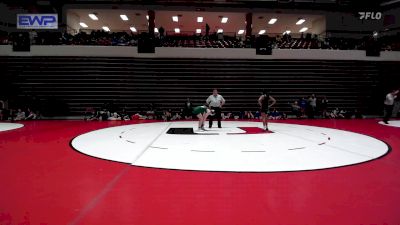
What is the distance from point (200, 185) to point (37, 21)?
18.3 meters

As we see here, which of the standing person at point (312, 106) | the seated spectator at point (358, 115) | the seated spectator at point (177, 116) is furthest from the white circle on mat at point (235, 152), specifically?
the seated spectator at point (358, 115)

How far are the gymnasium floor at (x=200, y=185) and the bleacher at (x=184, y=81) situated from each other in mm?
Result: 10923

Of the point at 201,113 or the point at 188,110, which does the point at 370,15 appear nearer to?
the point at 188,110

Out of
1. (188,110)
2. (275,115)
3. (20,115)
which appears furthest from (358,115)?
(20,115)

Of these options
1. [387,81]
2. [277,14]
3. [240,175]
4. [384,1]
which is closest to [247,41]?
[277,14]

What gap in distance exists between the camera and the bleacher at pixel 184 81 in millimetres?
17328

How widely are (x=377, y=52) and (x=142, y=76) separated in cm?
1416

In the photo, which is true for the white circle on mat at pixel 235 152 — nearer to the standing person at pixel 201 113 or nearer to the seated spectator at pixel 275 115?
the standing person at pixel 201 113

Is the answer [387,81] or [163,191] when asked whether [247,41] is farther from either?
[163,191]

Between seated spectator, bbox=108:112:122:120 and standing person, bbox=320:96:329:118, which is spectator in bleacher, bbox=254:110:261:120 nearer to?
standing person, bbox=320:96:329:118

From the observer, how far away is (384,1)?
21.5 meters

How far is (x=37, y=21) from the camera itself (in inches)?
720

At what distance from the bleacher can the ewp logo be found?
6.97 ft

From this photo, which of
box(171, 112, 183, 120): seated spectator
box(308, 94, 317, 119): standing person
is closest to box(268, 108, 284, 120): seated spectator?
box(308, 94, 317, 119): standing person
